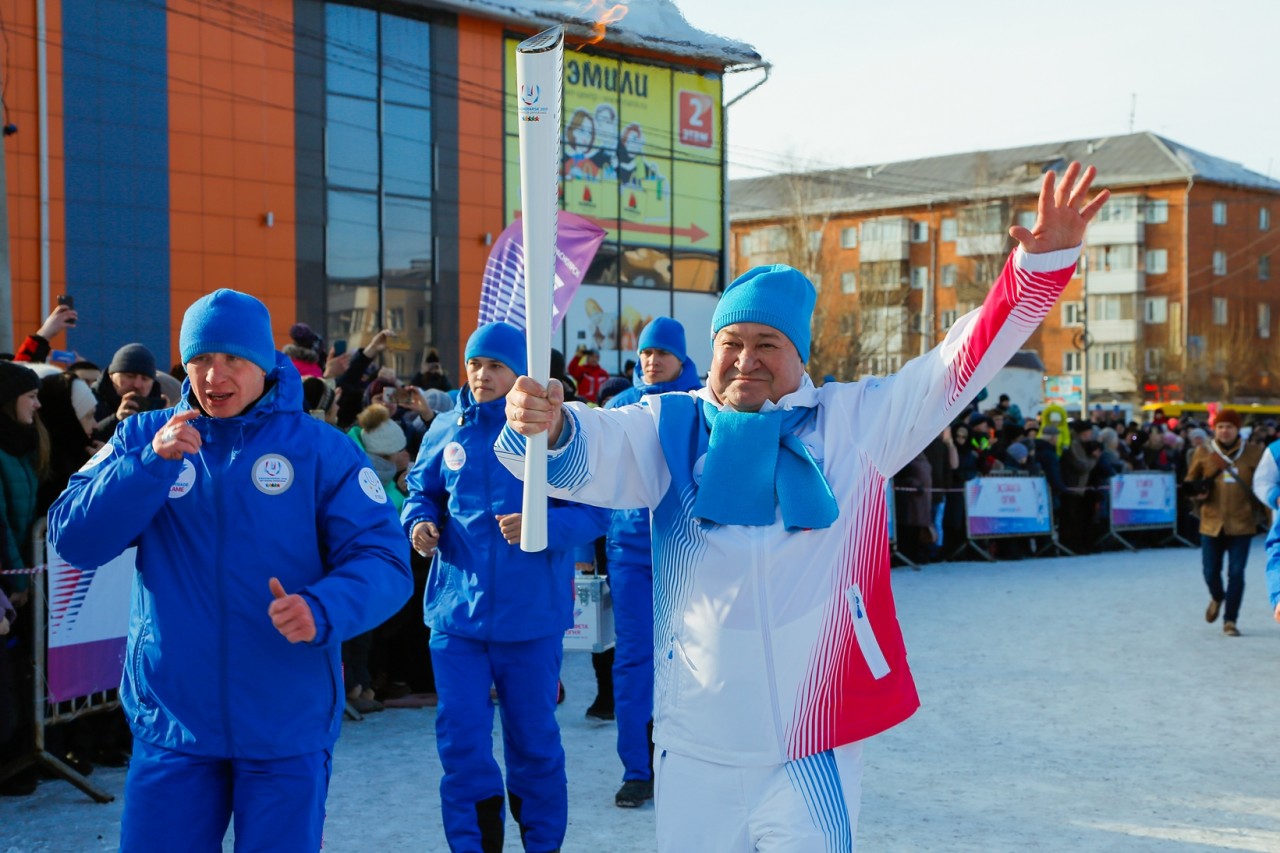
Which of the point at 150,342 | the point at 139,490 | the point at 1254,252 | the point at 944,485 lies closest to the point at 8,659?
the point at 139,490

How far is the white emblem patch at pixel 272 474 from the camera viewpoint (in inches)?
126

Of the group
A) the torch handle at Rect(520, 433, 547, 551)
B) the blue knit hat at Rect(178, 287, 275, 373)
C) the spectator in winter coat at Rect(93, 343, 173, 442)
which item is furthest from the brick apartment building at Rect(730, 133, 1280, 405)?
the torch handle at Rect(520, 433, 547, 551)

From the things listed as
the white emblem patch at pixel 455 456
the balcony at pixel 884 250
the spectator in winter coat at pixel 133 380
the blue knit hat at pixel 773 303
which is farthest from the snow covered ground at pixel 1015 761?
the balcony at pixel 884 250

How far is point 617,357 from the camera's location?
28.1 meters

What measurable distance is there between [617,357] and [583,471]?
83.0 ft

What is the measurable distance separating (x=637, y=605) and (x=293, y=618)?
10.2ft

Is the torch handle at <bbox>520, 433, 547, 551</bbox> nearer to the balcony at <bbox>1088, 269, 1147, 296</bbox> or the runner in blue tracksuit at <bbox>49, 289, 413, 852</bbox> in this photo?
the runner in blue tracksuit at <bbox>49, 289, 413, 852</bbox>

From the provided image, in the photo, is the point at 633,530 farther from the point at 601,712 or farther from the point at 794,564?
the point at 794,564

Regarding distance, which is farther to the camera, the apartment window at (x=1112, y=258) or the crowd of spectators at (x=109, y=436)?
the apartment window at (x=1112, y=258)

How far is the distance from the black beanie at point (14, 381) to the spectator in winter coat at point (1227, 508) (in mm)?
8866

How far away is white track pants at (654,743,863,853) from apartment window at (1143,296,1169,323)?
63.5 m

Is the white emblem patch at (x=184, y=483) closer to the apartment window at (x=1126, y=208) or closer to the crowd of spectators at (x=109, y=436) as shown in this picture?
the crowd of spectators at (x=109, y=436)

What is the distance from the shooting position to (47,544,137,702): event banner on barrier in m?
5.58

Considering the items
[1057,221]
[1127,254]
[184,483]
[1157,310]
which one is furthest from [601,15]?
[1157,310]
